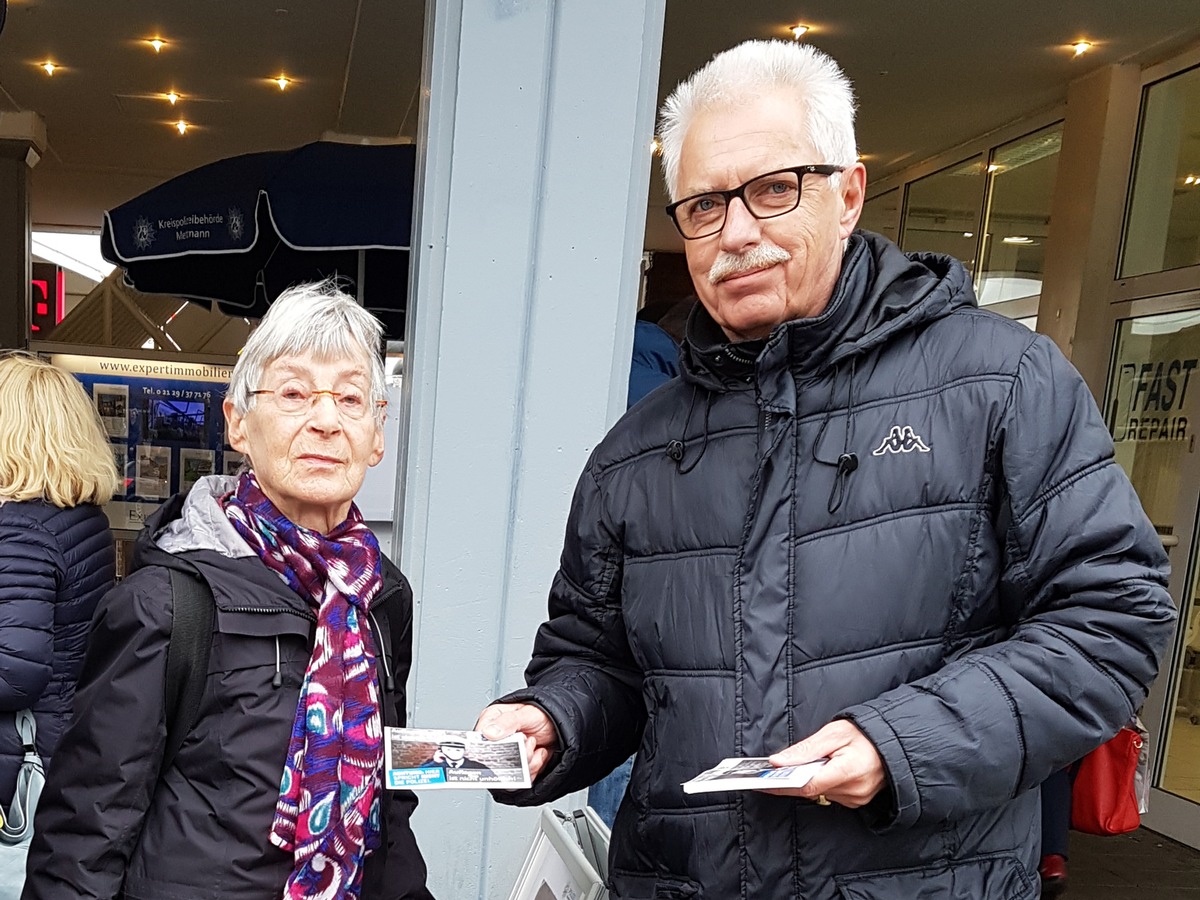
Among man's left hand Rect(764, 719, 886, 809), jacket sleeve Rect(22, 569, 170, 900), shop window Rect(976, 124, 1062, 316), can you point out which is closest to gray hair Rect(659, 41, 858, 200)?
man's left hand Rect(764, 719, 886, 809)

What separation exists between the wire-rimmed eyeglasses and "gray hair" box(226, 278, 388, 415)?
0.05m

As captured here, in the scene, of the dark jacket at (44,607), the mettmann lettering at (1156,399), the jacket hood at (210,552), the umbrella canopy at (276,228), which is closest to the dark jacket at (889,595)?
the jacket hood at (210,552)

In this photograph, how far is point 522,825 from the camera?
3.08m

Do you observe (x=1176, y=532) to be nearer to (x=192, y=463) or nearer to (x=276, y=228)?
(x=276, y=228)

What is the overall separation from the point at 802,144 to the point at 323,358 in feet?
3.11

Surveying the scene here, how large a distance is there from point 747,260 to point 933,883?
0.84 metres

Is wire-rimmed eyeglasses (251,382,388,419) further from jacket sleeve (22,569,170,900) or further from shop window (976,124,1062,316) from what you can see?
shop window (976,124,1062,316)

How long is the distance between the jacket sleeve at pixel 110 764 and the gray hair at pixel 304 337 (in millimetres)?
452

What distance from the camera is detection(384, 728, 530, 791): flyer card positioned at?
4.79ft

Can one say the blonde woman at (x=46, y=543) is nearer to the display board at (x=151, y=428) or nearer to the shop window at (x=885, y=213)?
the display board at (x=151, y=428)

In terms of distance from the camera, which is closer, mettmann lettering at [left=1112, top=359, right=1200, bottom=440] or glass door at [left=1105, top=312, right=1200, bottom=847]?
glass door at [left=1105, top=312, right=1200, bottom=847]

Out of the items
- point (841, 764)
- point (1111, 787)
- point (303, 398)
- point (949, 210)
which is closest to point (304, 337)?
point (303, 398)

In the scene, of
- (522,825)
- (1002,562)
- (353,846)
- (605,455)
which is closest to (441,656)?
(522,825)

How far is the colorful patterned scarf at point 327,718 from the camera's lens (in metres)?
1.79
